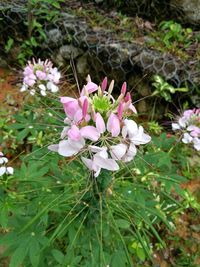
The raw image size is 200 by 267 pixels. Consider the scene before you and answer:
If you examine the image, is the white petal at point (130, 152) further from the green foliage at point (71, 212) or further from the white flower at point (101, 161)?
the green foliage at point (71, 212)

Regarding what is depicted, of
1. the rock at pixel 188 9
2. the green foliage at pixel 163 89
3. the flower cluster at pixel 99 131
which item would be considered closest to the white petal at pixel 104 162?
the flower cluster at pixel 99 131

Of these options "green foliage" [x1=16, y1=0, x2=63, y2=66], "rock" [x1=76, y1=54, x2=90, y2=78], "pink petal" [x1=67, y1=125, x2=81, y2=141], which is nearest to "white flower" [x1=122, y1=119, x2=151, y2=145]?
"pink petal" [x1=67, y1=125, x2=81, y2=141]

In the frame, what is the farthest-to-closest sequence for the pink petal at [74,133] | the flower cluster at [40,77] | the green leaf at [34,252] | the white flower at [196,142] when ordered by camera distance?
the flower cluster at [40,77], the white flower at [196,142], the green leaf at [34,252], the pink petal at [74,133]

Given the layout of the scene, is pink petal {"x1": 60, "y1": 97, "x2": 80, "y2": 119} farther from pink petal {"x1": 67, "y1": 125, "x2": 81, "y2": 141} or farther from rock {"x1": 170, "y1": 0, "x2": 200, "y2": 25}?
rock {"x1": 170, "y1": 0, "x2": 200, "y2": 25}

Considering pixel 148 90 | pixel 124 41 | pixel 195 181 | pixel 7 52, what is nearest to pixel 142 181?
pixel 195 181

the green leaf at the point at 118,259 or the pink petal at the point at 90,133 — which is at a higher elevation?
the pink petal at the point at 90,133

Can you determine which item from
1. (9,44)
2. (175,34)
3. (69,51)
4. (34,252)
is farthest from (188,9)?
(34,252)
